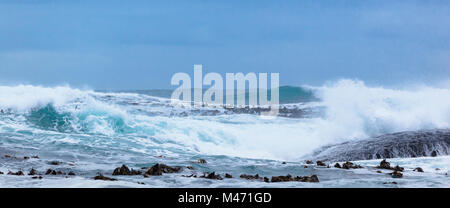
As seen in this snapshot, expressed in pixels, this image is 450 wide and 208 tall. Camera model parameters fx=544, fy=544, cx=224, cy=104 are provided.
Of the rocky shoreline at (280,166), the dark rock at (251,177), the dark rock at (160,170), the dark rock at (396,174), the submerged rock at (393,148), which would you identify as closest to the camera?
the rocky shoreline at (280,166)

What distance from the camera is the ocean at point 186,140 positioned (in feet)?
34.1

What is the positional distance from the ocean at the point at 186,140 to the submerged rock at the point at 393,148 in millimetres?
1053

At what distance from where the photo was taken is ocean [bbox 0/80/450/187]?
1039 cm

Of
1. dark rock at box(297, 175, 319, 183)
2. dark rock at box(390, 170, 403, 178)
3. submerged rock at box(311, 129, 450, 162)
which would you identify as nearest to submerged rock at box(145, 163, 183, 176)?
dark rock at box(297, 175, 319, 183)

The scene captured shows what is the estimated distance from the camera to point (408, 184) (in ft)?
31.5

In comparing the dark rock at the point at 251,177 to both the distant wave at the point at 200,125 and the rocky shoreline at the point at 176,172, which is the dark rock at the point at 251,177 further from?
the distant wave at the point at 200,125

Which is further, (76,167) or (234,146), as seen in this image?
(234,146)

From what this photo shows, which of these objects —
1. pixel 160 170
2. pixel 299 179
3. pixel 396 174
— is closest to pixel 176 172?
pixel 160 170

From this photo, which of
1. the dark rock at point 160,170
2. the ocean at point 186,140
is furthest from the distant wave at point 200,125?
the dark rock at point 160,170

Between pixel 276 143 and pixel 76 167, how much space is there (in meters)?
9.86

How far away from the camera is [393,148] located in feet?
51.7

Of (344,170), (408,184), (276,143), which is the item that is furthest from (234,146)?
(408,184)

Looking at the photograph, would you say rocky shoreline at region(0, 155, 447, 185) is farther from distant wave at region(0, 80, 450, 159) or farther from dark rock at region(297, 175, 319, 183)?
distant wave at region(0, 80, 450, 159)

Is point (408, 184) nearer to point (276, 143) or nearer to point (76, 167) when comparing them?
point (76, 167)
